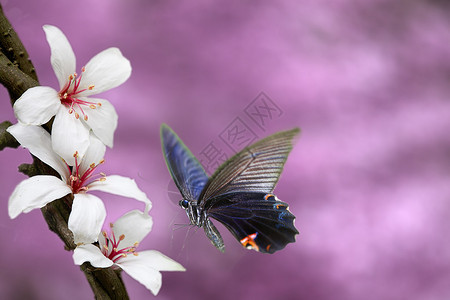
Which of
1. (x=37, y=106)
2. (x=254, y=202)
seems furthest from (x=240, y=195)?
(x=37, y=106)

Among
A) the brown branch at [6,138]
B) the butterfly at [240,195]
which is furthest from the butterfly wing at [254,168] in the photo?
the brown branch at [6,138]

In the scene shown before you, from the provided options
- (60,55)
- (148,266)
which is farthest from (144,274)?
(60,55)

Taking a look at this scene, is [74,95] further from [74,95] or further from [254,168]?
[254,168]

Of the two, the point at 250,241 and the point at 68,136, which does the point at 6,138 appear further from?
the point at 250,241

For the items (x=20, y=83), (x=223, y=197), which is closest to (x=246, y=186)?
(x=223, y=197)

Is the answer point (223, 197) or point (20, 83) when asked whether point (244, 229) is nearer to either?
point (223, 197)

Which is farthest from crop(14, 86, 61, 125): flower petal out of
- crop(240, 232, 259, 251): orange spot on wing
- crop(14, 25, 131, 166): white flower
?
crop(240, 232, 259, 251): orange spot on wing
